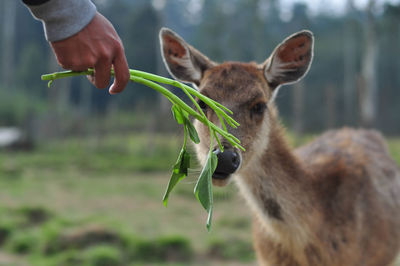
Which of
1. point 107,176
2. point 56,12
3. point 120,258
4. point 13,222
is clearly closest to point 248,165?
point 56,12

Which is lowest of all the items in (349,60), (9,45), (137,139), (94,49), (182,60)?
(9,45)

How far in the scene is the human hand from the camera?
2.17 m

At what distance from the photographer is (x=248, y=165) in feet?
12.9

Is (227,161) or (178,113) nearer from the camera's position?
(178,113)

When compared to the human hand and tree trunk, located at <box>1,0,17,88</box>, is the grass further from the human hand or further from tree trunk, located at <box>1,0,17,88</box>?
tree trunk, located at <box>1,0,17,88</box>

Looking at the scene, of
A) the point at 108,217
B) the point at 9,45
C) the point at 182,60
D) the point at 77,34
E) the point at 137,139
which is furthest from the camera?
the point at 9,45

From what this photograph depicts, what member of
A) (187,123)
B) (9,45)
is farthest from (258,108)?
(9,45)

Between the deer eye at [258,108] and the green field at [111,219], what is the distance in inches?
26.3

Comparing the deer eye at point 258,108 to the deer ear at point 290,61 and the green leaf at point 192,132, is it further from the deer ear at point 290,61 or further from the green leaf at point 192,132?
the green leaf at point 192,132

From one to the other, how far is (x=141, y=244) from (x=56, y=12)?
5.23 m

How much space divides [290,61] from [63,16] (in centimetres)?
232

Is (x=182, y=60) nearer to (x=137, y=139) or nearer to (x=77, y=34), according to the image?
(x=77, y=34)

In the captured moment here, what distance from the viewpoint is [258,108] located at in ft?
12.9

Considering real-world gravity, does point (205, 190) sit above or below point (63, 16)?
below
